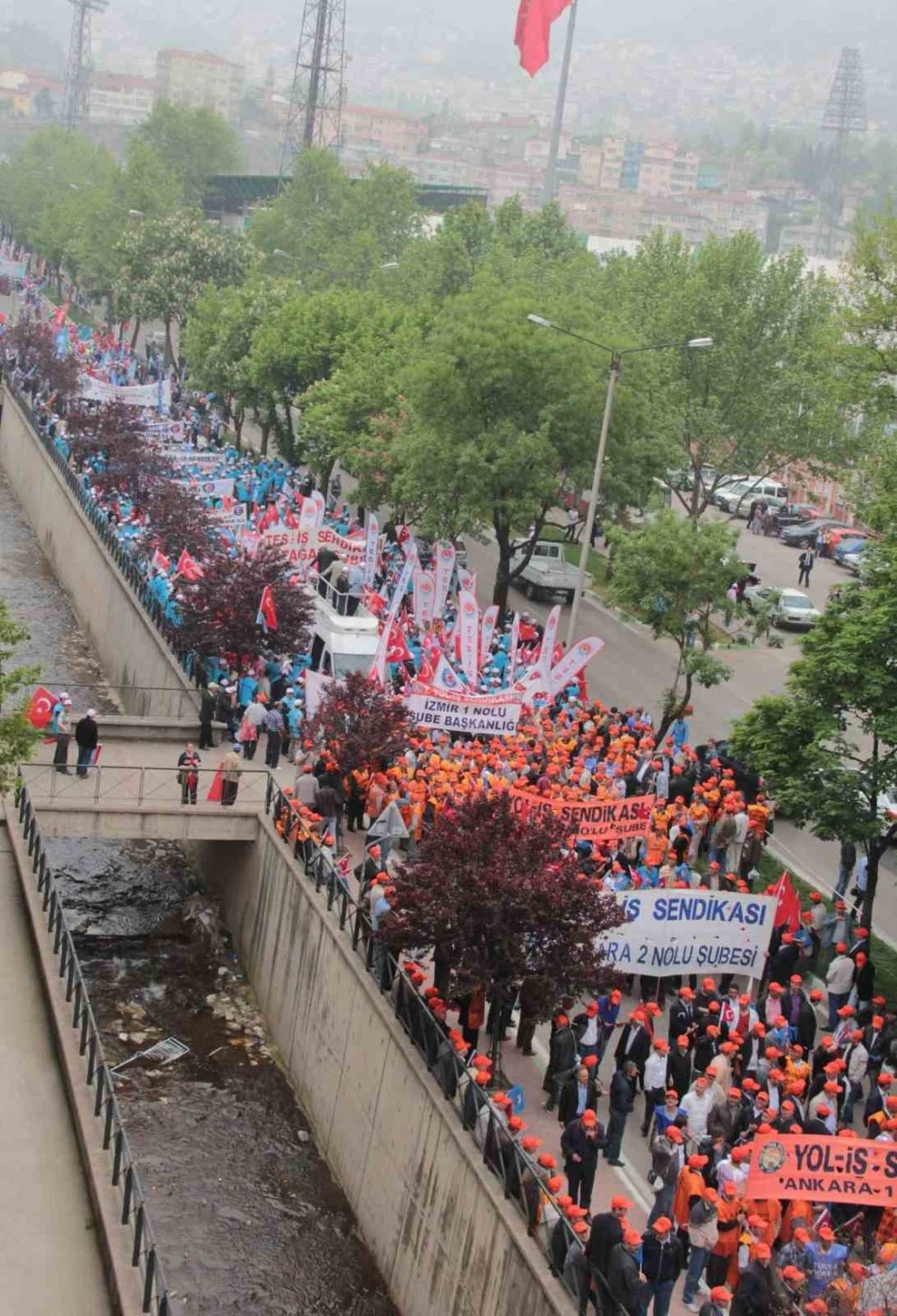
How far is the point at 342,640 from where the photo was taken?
1341 inches

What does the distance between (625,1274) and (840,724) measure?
11.2 meters

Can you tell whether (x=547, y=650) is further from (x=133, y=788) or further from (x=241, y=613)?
(x=133, y=788)

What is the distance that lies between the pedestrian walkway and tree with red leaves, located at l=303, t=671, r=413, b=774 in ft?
21.8

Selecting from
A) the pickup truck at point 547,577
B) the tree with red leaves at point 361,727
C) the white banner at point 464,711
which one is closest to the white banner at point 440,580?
the white banner at point 464,711

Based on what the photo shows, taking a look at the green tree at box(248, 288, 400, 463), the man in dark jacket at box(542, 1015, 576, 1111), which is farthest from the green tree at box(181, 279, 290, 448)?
the man in dark jacket at box(542, 1015, 576, 1111)

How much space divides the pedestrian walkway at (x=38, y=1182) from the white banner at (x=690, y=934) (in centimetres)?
596

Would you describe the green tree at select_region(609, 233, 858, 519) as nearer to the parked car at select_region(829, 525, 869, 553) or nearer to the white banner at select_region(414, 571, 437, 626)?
the parked car at select_region(829, 525, 869, 553)

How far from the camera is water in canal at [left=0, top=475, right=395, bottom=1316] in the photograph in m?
20.3

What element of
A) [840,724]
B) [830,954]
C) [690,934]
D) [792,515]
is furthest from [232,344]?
[690,934]

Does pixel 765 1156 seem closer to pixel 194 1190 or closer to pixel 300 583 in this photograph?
pixel 194 1190

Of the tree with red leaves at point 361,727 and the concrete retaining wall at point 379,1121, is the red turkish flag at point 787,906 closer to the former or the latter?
the concrete retaining wall at point 379,1121

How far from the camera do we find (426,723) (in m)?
27.6

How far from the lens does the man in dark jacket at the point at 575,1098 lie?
1884 centimetres

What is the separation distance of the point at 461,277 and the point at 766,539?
543 inches
